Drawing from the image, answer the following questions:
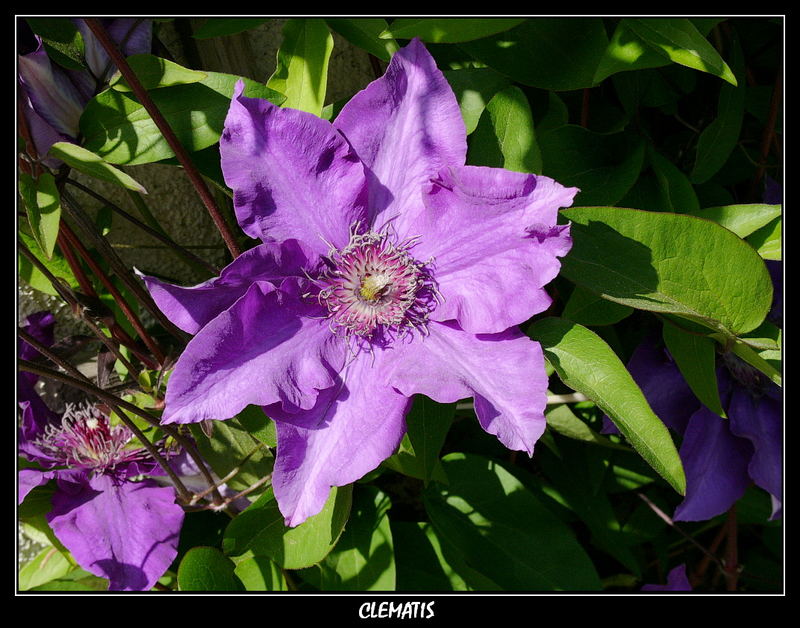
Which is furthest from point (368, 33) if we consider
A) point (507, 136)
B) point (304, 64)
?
point (507, 136)

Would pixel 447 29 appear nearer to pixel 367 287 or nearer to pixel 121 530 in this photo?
pixel 367 287

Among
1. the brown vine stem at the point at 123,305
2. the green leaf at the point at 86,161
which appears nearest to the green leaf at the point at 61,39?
the green leaf at the point at 86,161

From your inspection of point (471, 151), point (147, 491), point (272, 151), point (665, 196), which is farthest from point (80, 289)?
point (665, 196)

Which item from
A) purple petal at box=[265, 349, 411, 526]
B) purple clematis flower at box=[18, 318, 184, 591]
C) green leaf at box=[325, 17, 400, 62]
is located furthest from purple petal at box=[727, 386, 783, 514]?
purple clematis flower at box=[18, 318, 184, 591]

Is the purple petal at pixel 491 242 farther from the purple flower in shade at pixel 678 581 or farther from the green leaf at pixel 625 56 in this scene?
the purple flower in shade at pixel 678 581

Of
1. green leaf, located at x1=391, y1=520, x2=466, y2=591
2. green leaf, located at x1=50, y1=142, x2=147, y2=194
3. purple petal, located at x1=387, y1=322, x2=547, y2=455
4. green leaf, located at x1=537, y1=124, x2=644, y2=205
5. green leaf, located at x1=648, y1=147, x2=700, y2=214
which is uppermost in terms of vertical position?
green leaf, located at x1=50, y1=142, x2=147, y2=194

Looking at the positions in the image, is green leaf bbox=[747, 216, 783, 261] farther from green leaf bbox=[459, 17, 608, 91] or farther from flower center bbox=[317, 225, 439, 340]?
flower center bbox=[317, 225, 439, 340]

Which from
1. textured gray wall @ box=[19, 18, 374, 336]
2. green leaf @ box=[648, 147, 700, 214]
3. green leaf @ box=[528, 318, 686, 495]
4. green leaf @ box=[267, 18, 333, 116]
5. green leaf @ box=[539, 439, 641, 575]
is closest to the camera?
green leaf @ box=[528, 318, 686, 495]
